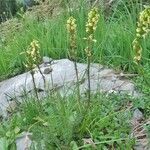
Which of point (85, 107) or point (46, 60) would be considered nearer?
point (85, 107)

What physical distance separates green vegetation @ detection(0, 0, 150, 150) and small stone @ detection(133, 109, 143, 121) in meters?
0.03

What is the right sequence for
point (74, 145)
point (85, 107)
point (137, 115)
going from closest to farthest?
point (74, 145), point (85, 107), point (137, 115)

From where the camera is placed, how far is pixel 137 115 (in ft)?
12.4

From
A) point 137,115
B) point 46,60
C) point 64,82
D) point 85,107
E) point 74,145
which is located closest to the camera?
point 74,145

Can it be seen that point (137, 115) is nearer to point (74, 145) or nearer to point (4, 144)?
point (74, 145)

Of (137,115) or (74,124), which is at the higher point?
(74,124)

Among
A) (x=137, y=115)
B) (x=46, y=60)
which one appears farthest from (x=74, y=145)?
(x=46, y=60)

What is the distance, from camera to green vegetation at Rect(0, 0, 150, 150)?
11.3 feet

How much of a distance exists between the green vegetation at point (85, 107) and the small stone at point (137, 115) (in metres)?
0.03

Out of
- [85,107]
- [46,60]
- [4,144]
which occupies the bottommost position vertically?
[46,60]

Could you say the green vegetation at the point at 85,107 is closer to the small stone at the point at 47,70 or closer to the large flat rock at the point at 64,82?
the large flat rock at the point at 64,82

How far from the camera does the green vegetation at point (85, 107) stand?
3.45 m

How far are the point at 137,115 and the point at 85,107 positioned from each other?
16.3 inches

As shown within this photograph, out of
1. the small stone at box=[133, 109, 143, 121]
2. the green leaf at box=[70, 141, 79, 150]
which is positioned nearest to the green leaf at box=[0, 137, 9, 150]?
the green leaf at box=[70, 141, 79, 150]
